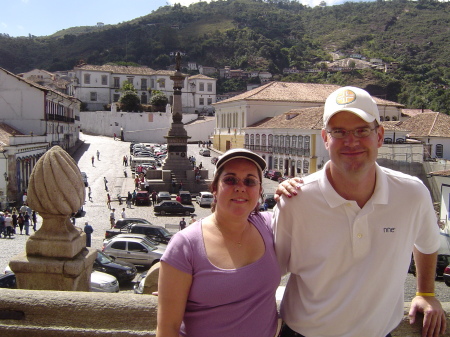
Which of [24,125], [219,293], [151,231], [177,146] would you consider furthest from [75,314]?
[24,125]

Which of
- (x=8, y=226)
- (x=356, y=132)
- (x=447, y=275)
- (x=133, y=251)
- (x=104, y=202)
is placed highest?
(x=356, y=132)

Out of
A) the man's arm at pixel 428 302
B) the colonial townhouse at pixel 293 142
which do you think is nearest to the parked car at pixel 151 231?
the man's arm at pixel 428 302

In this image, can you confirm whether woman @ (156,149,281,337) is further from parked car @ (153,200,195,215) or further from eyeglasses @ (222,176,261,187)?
parked car @ (153,200,195,215)

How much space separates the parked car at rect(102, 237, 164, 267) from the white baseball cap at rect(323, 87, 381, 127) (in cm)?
1309

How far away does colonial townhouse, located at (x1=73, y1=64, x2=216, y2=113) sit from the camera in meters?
88.2

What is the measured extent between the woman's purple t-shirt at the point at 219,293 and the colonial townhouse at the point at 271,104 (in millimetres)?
50309

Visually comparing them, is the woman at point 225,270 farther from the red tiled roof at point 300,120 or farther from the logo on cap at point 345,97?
the red tiled roof at point 300,120

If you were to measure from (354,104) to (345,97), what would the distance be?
7 cm

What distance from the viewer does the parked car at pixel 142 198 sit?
94.8ft

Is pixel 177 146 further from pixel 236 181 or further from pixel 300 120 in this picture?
pixel 236 181

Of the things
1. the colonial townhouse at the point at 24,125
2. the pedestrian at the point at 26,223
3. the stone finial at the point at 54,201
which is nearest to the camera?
the stone finial at the point at 54,201

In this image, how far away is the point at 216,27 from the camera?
566ft

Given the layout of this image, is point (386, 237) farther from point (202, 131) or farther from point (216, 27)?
point (216, 27)

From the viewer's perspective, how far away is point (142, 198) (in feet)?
95.0
